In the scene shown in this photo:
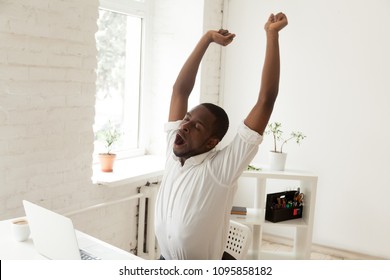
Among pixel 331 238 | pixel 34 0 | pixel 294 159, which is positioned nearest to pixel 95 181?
pixel 34 0

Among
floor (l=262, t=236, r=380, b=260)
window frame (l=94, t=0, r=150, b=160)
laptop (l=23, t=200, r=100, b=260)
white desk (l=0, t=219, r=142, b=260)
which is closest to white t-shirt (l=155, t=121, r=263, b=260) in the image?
white desk (l=0, t=219, r=142, b=260)

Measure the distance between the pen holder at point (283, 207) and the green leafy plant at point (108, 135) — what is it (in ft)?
3.60

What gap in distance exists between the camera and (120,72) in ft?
11.1

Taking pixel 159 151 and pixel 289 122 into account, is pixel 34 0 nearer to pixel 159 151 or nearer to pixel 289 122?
pixel 159 151

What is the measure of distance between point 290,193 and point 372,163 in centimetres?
73

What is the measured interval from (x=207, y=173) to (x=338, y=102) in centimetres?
223

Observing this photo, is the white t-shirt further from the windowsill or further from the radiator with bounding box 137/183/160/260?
the radiator with bounding box 137/183/160/260

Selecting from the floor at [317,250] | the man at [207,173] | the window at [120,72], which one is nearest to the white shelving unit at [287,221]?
the floor at [317,250]

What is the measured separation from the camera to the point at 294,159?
3.70 m

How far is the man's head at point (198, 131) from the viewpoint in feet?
5.24

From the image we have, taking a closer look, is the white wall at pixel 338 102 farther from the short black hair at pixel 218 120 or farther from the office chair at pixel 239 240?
the short black hair at pixel 218 120

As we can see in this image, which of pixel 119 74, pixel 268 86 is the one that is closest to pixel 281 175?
pixel 119 74

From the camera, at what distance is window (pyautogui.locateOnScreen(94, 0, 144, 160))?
3174 mm

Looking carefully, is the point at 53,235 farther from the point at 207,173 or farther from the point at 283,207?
the point at 283,207
